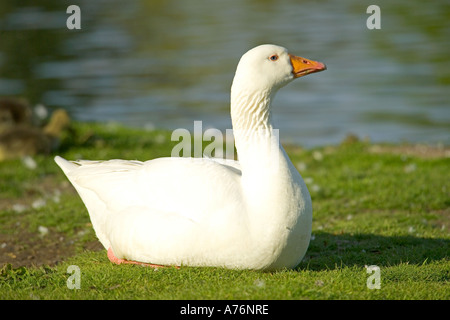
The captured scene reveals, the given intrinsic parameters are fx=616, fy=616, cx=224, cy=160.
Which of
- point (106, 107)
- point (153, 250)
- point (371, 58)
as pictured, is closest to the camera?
point (153, 250)

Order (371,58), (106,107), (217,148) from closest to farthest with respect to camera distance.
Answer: (217,148)
(106,107)
(371,58)

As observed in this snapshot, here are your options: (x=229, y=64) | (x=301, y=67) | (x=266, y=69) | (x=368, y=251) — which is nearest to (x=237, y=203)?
(x=266, y=69)

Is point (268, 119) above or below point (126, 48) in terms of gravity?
above

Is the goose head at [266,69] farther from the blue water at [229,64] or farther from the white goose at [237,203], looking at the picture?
the blue water at [229,64]

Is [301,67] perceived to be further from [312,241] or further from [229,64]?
[229,64]

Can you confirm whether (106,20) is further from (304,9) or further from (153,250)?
(153,250)

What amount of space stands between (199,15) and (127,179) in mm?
33124

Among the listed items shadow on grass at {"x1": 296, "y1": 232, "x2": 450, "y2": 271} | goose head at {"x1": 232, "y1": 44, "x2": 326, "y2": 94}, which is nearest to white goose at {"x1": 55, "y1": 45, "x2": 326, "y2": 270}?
goose head at {"x1": 232, "y1": 44, "x2": 326, "y2": 94}

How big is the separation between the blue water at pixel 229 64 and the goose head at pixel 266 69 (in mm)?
9901

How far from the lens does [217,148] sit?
532 inches

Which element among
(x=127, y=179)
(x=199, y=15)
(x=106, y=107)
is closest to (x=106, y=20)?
(x=199, y=15)

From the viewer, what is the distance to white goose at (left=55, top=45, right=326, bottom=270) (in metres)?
5.80

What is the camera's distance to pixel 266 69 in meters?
6.11

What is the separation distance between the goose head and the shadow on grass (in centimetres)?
191
